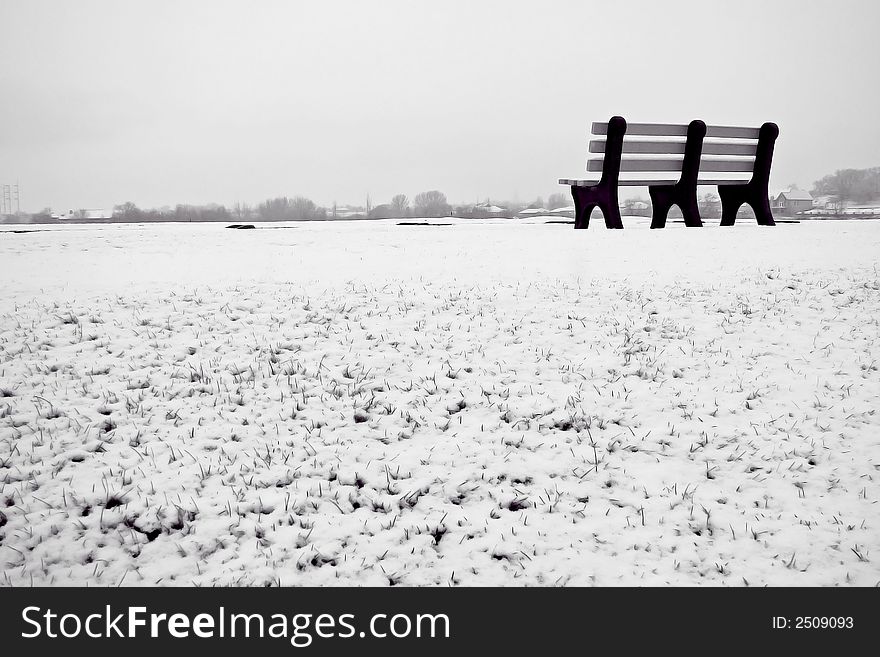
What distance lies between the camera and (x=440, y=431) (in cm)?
491

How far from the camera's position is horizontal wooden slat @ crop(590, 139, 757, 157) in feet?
45.3

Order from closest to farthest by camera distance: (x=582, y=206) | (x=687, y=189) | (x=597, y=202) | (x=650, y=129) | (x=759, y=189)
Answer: (x=650, y=129) → (x=597, y=202) → (x=582, y=206) → (x=687, y=189) → (x=759, y=189)

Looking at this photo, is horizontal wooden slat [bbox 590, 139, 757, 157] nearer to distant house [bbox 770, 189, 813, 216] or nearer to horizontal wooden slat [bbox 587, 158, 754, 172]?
horizontal wooden slat [bbox 587, 158, 754, 172]

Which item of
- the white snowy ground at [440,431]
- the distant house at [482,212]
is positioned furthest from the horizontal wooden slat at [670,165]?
the distant house at [482,212]

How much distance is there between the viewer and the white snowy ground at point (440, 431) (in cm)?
363

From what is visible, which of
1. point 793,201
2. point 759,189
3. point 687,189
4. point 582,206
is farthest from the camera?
point 793,201

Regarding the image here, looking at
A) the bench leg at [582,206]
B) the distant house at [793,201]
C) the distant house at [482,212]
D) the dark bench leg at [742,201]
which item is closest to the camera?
the bench leg at [582,206]

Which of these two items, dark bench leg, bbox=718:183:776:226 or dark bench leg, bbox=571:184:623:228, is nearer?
dark bench leg, bbox=571:184:623:228

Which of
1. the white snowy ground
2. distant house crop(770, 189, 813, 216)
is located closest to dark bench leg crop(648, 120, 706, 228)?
the white snowy ground

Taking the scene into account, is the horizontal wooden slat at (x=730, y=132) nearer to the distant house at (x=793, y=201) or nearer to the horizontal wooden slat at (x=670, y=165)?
the horizontal wooden slat at (x=670, y=165)

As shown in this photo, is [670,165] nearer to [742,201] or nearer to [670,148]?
[670,148]

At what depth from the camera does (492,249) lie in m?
11.7

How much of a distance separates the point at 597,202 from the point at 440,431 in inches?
435

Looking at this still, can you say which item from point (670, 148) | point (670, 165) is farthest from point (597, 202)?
point (670, 148)
